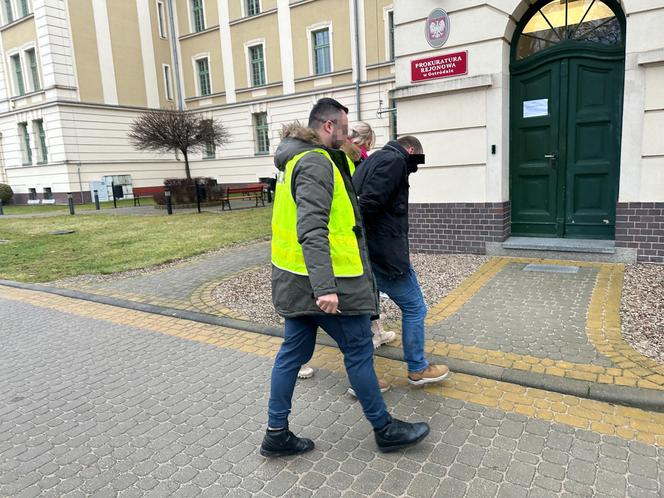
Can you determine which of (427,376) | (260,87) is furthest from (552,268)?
(260,87)

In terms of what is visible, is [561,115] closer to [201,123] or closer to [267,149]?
[201,123]

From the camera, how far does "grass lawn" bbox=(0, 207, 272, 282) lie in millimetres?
8875

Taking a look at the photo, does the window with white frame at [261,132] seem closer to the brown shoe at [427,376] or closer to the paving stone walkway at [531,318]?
the paving stone walkway at [531,318]

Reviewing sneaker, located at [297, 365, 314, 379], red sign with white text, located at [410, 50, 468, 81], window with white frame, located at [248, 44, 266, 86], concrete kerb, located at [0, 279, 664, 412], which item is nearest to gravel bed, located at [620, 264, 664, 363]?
concrete kerb, located at [0, 279, 664, 412]

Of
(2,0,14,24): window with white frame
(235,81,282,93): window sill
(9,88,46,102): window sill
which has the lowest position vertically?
(235,81,282,93): window sill

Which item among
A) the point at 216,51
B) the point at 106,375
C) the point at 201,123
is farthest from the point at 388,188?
the point at 216,51

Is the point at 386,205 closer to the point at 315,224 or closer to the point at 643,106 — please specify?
the point at 315,224

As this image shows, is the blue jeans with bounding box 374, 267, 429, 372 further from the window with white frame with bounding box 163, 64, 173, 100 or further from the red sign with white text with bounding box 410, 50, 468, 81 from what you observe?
the window with white frame with bounding box 163, 64, 173, 100

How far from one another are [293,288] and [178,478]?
1.20m

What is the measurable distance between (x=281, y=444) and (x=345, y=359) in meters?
0.60

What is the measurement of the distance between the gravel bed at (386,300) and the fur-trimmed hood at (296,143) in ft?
9.12

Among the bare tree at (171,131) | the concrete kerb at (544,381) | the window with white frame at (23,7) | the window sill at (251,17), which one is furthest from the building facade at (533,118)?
the window with white frame at (23,7)

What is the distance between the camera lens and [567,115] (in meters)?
7.27

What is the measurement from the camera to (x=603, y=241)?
723cm
